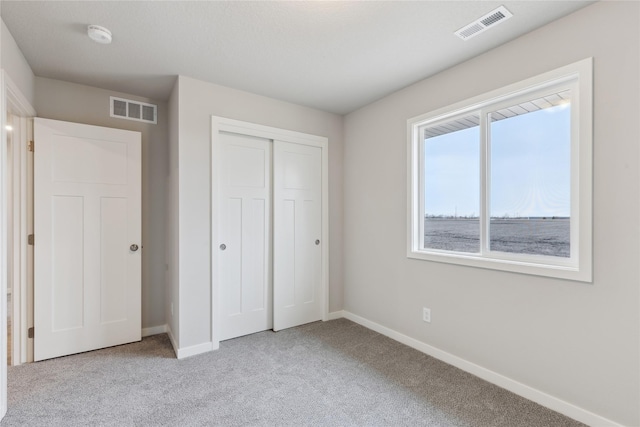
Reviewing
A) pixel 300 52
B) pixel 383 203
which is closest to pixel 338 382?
pixel 383 203

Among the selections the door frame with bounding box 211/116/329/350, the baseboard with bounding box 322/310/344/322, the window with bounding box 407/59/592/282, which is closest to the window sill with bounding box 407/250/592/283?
the window with bounding box 407/59/592/282

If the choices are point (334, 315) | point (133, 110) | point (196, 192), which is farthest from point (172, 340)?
point (133, 110)

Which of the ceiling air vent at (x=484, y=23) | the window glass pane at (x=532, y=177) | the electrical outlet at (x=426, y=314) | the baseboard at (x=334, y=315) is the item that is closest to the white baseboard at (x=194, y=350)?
the baseboard at (x=334, y=315)

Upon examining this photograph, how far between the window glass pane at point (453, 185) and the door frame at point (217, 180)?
1.21 m

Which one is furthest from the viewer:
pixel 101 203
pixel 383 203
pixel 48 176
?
pixel 383 203

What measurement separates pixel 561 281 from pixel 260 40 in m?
2.59

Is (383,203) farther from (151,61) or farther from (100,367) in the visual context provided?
(100,367)

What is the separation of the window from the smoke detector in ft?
8.14

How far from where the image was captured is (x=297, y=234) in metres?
3.54

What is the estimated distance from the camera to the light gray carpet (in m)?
1.89

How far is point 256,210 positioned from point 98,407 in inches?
77.8

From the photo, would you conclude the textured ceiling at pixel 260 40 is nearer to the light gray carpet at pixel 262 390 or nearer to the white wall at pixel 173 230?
the white wall at pixel 173 230

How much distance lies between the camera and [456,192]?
8.96ft

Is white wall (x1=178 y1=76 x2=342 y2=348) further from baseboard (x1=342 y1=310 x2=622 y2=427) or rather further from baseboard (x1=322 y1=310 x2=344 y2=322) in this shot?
baseboard (x1=342 y1=310 x2=622 y2=427)
